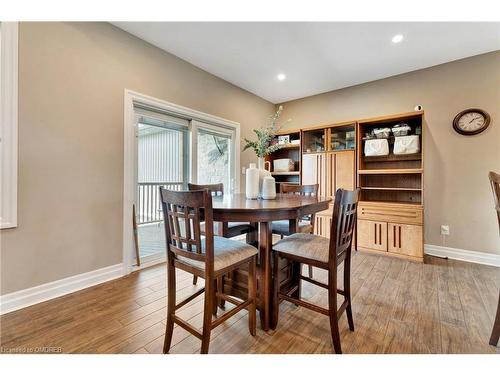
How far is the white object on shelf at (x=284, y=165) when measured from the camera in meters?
4.20

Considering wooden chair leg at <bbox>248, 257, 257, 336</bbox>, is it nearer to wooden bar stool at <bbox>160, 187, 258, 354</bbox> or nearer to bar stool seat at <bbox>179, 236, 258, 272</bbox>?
wooden bar stool at <bbox>160, 187, 258, 354</bbox>

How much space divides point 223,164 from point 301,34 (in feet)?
6.93

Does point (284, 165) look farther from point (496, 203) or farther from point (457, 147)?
point (496, 203)

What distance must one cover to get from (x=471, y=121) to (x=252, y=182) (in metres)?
3.10

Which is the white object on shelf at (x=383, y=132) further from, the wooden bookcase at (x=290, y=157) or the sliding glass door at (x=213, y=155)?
the sliding glass door at (x=213, y=155)

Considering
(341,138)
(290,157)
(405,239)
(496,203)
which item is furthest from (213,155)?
(496,203)

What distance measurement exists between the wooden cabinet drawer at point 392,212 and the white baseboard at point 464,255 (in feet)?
2.13

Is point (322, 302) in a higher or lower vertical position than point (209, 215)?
lower

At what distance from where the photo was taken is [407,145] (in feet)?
9.91

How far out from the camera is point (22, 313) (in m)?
1.71

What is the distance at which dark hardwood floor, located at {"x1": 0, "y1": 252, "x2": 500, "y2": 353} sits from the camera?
1385mm

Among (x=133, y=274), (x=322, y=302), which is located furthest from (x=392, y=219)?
(x=133, y=274)

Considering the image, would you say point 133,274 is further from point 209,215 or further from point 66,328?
→ point 209,215

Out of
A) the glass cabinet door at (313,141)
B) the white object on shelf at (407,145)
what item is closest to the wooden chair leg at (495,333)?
the white object on shelf at (407,145)
